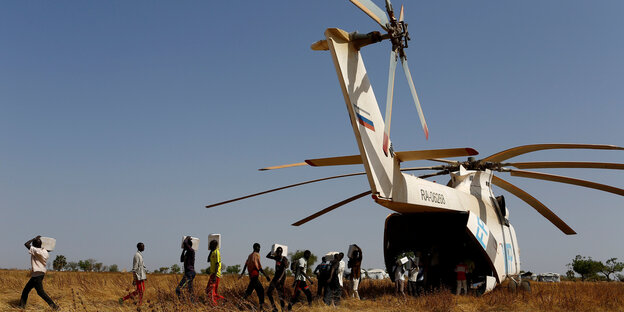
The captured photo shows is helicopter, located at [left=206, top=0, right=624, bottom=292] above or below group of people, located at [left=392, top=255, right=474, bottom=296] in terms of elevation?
above

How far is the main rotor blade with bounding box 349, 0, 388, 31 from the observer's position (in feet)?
28.4

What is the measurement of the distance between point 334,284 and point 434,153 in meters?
4.27

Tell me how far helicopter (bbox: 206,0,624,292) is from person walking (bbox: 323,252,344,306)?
2.05m

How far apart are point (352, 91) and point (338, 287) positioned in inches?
204

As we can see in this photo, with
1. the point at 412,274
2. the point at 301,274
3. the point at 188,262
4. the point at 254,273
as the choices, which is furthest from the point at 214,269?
the point at 412,274

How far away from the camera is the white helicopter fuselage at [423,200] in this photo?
368 inches

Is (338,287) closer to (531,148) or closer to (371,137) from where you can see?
(371,137)

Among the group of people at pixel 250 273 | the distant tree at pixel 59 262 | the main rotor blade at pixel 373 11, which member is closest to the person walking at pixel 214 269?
the group of people at pixel 250 273

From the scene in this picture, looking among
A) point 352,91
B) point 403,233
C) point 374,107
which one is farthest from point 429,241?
point 352,91

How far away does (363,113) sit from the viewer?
382 inches

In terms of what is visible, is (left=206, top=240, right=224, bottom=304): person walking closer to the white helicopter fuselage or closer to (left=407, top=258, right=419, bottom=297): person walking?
the white helicopter fuselage

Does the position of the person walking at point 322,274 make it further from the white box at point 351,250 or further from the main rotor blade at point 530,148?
the main rotor blade at point 530,148

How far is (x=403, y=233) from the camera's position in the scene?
1507cm

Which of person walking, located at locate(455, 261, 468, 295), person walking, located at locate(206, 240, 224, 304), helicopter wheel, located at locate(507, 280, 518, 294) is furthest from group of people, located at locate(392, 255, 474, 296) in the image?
person walking, located at locate(206, 240, 224, 304)
